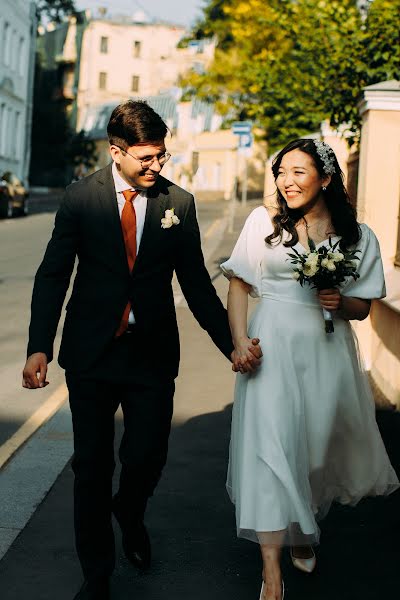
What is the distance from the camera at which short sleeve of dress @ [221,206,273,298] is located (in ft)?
14.5

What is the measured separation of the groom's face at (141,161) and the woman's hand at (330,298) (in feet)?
2.64

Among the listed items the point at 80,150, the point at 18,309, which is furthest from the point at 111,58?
the point at 18,309

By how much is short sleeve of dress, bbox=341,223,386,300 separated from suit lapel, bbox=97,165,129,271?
96 centimetres

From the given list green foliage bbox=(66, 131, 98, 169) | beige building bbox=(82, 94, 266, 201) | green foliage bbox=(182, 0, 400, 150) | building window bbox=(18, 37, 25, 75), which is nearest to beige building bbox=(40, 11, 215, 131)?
beige building bbox=(82, 94, 266, 201)

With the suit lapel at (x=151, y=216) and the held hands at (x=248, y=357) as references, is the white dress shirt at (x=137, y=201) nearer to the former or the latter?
the suit lapel at (x=151, y=216)

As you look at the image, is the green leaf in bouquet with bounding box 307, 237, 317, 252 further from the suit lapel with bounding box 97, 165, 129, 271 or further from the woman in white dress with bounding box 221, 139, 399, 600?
the suit lapel with bounding box 97, 165, 129, 271

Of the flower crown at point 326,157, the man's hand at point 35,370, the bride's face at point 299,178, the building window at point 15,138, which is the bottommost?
the man's hand at point 35,370

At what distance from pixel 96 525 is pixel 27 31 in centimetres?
5202

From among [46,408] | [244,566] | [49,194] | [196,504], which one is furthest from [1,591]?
[49,194]

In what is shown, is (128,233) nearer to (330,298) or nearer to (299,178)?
(299,178)

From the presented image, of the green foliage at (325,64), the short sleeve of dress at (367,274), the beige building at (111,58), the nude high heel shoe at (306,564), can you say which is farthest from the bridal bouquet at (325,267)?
the beige building at (111,58)

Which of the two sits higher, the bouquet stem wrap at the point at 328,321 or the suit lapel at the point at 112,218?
the suit lapel at the point at 112,218

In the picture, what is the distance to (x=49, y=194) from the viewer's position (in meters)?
62.6

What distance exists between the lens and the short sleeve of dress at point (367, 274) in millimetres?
4477
